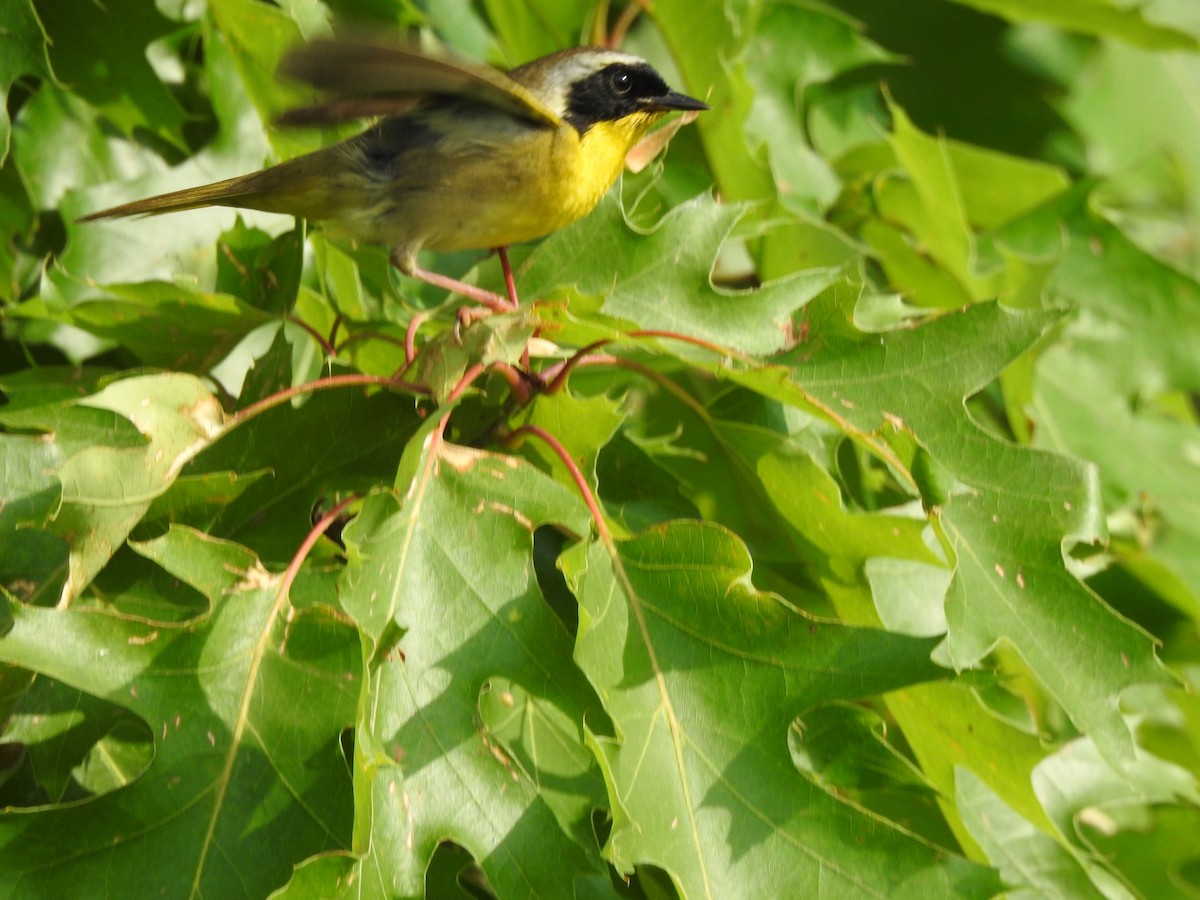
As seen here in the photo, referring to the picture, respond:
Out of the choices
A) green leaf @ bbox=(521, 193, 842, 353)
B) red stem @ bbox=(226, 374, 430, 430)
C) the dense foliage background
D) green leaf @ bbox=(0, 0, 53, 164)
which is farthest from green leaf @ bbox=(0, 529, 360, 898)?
green leaf @ bbox=(0, 0, 53, 164)

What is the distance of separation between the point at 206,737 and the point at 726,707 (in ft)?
2.19

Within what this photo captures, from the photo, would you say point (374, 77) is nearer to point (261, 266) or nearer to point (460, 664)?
point (261, 266)

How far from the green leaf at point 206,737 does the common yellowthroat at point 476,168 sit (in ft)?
2.30

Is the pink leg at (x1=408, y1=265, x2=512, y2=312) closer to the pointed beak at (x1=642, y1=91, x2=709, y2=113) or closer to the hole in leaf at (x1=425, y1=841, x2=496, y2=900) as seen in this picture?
the pointed beak at (x1=642, y1=91, x2=709, y2=113)

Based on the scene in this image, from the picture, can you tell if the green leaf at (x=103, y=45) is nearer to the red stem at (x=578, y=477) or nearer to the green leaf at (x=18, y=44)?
the green leaf at (x=18, y=44)

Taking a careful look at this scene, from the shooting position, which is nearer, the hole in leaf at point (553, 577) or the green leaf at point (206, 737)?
the green leaf at point (206, 737)

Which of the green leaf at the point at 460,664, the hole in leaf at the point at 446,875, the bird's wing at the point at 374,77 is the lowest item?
the hole in leaf at the point at 446,875

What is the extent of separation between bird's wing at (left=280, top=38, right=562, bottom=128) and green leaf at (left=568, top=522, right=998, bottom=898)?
2.32 feet

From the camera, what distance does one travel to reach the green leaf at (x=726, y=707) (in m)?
1.52

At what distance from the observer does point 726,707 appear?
1.62 meters

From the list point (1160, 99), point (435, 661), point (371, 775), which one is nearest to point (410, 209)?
point (435, 661)

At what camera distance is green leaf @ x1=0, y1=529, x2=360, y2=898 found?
1.43 m

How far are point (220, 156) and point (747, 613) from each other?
1385 millimetres

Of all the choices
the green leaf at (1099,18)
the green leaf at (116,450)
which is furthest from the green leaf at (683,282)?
the green leaf at (1099,18)
